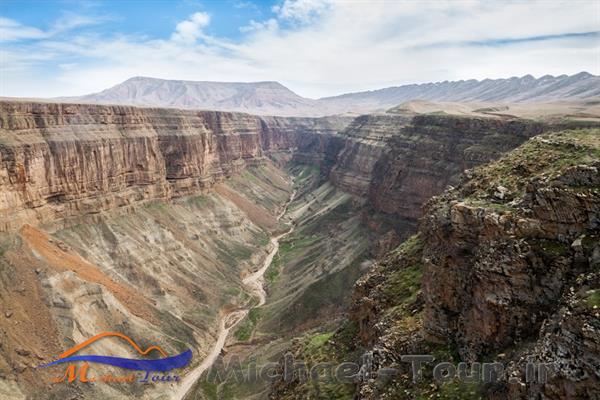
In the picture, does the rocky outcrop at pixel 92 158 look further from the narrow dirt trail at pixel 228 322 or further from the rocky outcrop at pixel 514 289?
the rocky outcrop at pixel 514 289

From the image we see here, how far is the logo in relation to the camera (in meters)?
47.3

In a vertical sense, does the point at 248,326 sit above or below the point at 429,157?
below

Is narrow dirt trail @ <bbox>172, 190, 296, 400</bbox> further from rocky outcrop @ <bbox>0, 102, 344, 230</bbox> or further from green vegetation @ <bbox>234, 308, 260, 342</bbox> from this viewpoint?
rocky outcrop @ <bbox>0, 102, 344, 230</bbox>

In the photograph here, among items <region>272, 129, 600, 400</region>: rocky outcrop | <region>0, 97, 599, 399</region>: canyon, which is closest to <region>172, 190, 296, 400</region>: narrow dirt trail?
<region>0, 97, 599, 399</region>: canyon

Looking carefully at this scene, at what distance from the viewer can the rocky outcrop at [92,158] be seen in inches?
2437

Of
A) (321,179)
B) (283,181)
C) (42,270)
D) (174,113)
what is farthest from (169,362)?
(283,181)

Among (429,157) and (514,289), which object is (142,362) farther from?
(429,157)

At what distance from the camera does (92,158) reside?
7612 centimetres

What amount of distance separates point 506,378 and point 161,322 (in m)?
53.4

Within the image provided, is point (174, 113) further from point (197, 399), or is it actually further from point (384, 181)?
point (197, 399)

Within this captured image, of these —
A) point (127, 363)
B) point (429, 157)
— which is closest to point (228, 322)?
point (127, 363)

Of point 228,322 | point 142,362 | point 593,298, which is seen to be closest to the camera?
point 593,298

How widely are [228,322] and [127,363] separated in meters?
21.6

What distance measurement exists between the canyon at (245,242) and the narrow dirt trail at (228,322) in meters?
0.49
